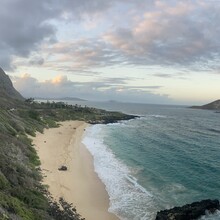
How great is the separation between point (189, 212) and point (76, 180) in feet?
48.4

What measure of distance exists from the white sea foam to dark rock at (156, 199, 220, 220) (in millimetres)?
2386

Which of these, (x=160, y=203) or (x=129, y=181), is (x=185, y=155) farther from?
(x=160, y=203)

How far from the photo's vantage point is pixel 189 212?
82.9 feet

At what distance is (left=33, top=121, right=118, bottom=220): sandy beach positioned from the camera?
1133 inches

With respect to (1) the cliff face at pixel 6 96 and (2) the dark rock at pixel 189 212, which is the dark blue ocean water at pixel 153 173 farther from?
(1) the cliff face at pixel 6 96

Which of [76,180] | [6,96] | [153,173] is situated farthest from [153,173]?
[6,96]

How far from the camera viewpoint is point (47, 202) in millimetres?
25812

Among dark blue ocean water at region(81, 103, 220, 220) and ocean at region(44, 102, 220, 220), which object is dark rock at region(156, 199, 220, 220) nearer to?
ocean at region(44, 102, 220, 220)

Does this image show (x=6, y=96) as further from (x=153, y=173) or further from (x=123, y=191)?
(x=123, y=191)

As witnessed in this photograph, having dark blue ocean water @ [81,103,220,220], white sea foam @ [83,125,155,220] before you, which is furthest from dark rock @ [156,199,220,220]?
white sea foam @ [83,125,155,220]

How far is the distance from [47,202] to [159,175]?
58.7ft

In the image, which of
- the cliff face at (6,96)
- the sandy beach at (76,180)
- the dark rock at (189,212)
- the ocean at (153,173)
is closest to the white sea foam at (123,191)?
the ocean at (153,173)

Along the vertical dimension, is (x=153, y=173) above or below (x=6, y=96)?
below

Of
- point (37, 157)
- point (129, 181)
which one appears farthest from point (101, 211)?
point (37, 157)
